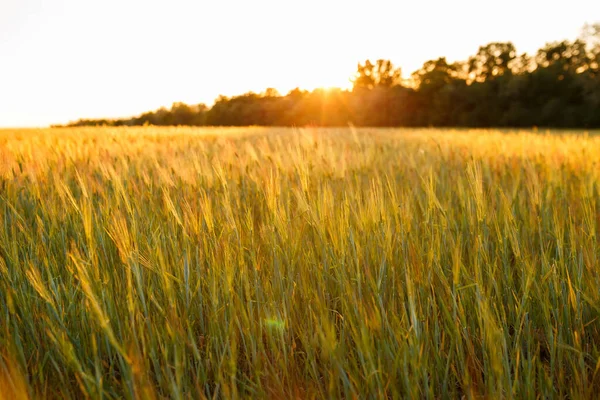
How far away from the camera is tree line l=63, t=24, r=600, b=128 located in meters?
33.0

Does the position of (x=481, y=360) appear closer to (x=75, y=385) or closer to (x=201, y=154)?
(x=75, y=385)

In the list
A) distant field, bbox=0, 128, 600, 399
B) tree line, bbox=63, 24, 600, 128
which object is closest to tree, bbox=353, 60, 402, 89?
tree line, bbox=63, 24, 600, 128

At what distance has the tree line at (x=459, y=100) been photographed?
33000 mm

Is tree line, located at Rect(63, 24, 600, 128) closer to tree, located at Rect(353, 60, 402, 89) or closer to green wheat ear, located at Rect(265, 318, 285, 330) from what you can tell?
tree, located at Rect(353, 60, 402, 89)

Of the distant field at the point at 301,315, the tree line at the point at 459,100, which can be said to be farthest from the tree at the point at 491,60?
the distant field at the point at 301,315

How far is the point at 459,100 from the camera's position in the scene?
36.7 metres

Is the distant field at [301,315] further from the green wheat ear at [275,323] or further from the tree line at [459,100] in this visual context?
the tree line at [459,100]

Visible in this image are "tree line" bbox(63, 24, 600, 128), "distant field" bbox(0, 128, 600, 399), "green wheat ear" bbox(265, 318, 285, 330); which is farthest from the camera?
"tree line" bbox(63, 24, 600, 128)

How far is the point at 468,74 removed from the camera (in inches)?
1645

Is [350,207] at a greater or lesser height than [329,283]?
greater

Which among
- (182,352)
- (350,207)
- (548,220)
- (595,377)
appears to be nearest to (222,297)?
(182,352)

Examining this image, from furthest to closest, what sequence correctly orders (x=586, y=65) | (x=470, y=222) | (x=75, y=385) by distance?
1. (x=586, y=65)
2. (x=470, y=222)
3. (x=75, y=385)

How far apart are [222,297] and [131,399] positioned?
0.30 metres

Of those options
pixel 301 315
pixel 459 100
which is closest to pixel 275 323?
pixel 301 315
